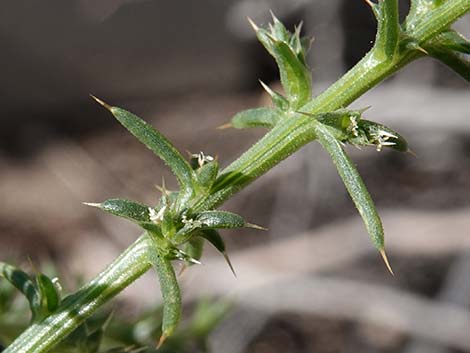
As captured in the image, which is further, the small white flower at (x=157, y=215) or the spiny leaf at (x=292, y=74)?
the spiny leaf at (x=292, y=74)

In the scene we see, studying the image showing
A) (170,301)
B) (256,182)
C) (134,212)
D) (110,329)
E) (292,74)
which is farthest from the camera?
(256,182)

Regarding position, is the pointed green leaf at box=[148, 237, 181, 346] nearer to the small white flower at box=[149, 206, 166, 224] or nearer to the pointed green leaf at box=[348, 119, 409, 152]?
the small white flower at box=[149, 206, 166, 224]

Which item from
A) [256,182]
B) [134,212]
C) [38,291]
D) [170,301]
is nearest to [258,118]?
[134,212]

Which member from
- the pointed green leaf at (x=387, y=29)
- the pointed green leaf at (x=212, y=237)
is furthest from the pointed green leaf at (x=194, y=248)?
the pointed green leaf at (x=387, y=29)

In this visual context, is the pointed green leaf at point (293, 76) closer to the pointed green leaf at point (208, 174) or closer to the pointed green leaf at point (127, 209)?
the pointed green leaf at point (208, 174)

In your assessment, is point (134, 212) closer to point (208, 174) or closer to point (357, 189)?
point (208, 174)

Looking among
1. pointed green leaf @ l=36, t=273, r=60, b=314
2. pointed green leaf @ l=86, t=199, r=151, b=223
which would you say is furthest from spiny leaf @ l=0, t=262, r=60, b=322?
pointed green leaf @ l=86, t=199, r=151, b=223

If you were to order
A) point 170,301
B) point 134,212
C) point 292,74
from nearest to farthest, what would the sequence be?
point 170,301, point 134,212, point 292,74

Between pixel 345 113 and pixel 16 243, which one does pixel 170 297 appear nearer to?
pixel 345 113
